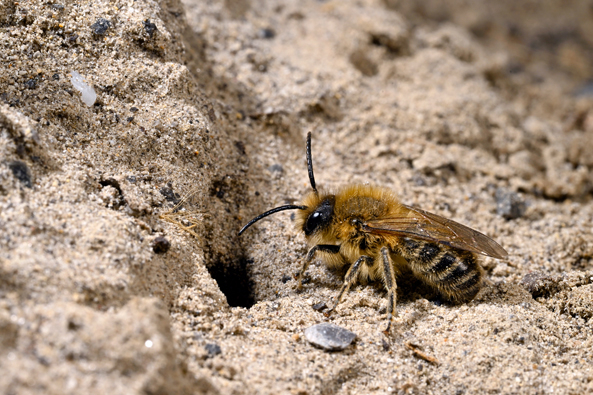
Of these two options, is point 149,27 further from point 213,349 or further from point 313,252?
point 213,349

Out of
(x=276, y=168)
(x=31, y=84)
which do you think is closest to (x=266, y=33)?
(x=276, y=168)

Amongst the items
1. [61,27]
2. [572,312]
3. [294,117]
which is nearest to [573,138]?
[572,312]

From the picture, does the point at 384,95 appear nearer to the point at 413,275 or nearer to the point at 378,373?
the point at 413,275

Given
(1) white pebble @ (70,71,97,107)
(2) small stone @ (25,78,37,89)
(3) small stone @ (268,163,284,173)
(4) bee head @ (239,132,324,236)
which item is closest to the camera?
(2) small stone @ (25,78,37,89)

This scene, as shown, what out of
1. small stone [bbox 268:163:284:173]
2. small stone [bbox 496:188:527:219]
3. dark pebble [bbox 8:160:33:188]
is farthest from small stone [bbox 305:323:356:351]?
small stone [bbox 496:188:527:219]

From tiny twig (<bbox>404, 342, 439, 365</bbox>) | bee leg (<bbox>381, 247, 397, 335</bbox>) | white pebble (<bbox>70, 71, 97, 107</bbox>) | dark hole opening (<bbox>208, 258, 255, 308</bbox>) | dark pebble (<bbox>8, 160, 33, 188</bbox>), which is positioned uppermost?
white pebble (<bbox>70, 71, 97, 107</bbox>)

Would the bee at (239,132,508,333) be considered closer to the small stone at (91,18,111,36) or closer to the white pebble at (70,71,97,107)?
the white pebble at (70,71,97,107)

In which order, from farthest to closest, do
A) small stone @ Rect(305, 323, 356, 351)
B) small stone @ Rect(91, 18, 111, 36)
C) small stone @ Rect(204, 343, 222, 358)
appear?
small stone @ Rect(91, 18, 111, 36)
small stone @ Rect(305, 323, 356, 351)
small stone @ Rect(204, 343, 222, 358)

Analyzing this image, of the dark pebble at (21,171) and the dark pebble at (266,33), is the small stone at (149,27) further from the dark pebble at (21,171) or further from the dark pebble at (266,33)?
the dark pebble at (266,33)
